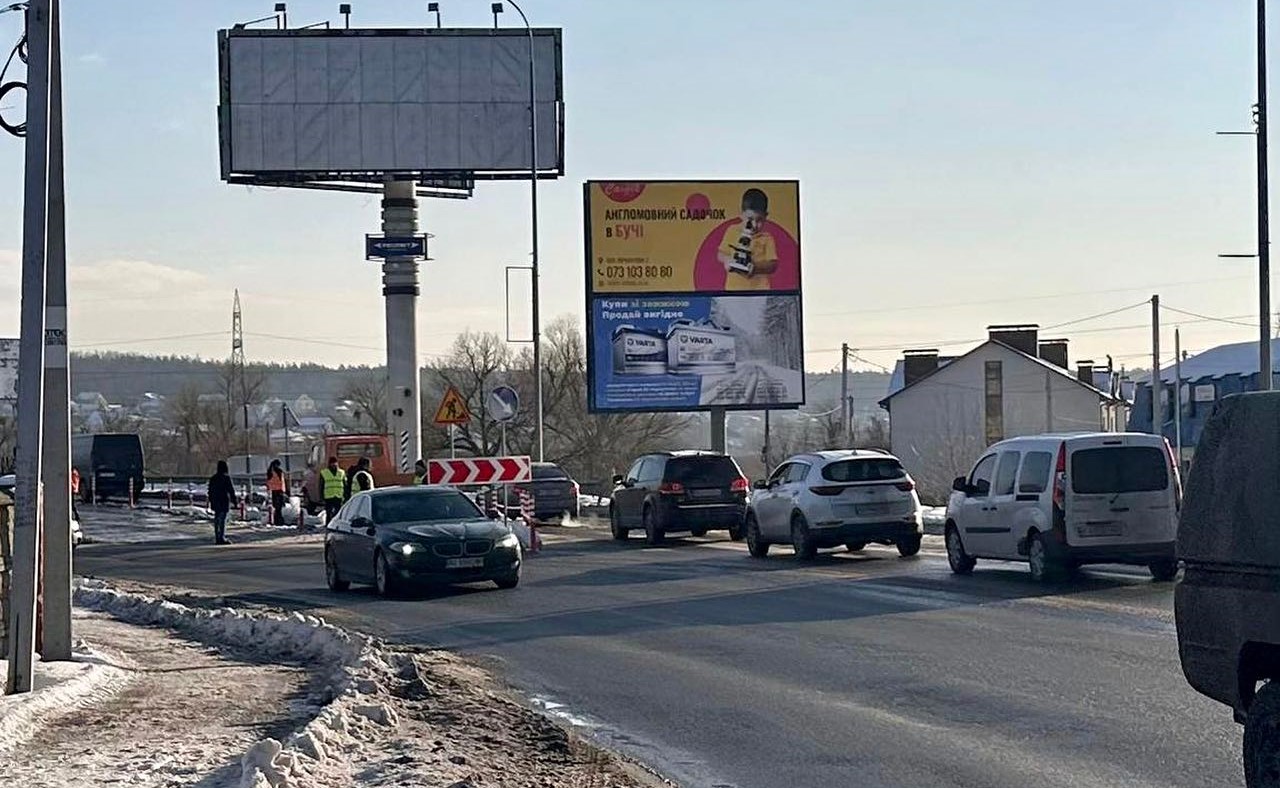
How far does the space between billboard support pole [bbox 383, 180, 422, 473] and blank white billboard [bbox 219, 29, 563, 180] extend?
79 centimetres

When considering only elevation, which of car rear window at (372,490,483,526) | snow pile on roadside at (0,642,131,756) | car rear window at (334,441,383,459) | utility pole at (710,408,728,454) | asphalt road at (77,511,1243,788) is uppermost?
utility pole at (710,408,728,454)

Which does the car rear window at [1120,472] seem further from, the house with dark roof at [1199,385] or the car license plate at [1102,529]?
the house with dark roof at [1199,385]

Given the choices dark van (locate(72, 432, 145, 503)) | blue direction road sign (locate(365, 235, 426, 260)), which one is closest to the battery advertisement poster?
blue direction road sign (locate(365, 235, 426, 260))

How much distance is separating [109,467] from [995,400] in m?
42.4

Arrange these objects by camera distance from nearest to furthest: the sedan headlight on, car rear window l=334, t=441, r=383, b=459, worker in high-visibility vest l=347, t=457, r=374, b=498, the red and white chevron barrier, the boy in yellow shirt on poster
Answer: the sedan headlight on < the red and white chevron barrier < worker in high-visibility vest l=347, t=457, r=374, b=498 < the boy in yellow shirt on poster < car rear window l=334, t=441, r=383, b=459

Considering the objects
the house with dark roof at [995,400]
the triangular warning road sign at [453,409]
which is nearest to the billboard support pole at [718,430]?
the triangular warning road sign at [453,409]

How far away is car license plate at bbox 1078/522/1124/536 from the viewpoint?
2009cm

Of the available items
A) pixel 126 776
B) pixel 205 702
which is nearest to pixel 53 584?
pixel 205 702

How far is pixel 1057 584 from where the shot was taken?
20.1 m

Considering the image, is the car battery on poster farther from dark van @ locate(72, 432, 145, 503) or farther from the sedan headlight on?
dark van @ locate(72, 432, 145, 503)

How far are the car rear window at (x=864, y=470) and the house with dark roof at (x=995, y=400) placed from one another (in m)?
53.0

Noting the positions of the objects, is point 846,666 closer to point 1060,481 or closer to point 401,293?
point 1060,481

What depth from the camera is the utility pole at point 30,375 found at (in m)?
11.0

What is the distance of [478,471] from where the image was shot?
30.8 meters
